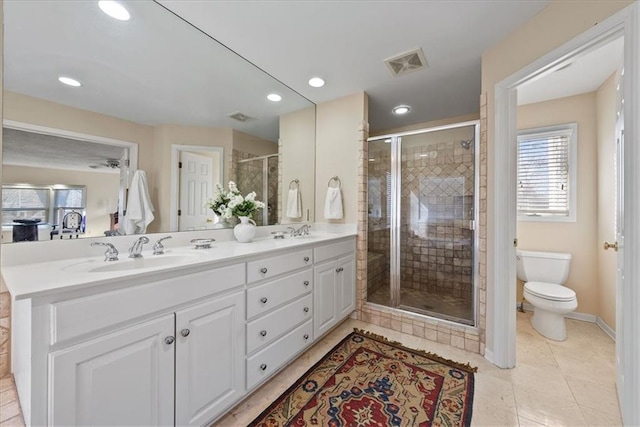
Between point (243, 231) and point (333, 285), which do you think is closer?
point (243, 231)

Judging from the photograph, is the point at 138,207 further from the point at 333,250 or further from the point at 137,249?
the point at 333,250

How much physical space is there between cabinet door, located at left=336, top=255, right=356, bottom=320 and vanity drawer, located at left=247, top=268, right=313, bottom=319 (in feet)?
1.42

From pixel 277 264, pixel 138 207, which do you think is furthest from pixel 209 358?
pixel 138 207

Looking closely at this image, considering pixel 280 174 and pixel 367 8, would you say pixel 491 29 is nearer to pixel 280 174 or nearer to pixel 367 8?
pixel 367 8

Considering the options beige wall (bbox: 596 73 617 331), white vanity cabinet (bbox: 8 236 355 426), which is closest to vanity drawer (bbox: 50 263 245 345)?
white vanity cabinet (bbox: 8 236 355 426)

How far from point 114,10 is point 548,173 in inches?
147

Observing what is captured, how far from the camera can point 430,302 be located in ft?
8.30

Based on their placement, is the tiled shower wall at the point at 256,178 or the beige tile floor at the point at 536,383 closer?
the beige tile floor at the point at 536,383

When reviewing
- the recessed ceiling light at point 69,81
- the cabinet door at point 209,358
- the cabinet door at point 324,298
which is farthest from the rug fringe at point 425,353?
the recessed ceiling light at point 69,81

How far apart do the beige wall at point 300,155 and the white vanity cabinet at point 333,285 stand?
0.64m

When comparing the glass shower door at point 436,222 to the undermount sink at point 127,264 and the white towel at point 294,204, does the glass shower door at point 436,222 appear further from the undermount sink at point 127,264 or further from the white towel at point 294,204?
the undermount sink at point 127,264

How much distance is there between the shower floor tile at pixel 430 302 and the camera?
7.39ft

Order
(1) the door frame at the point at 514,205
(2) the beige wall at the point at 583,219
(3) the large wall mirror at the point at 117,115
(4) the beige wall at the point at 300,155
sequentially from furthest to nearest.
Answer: (4) the beige wall at the point at 300,155 < (2) the beige wall at the point at 583,219 < (3) the large wall mirror at the point at 117,115 < (1) the door frame at the point at 514,205

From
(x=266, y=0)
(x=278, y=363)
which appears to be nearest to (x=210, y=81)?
(x=266, y=0)
